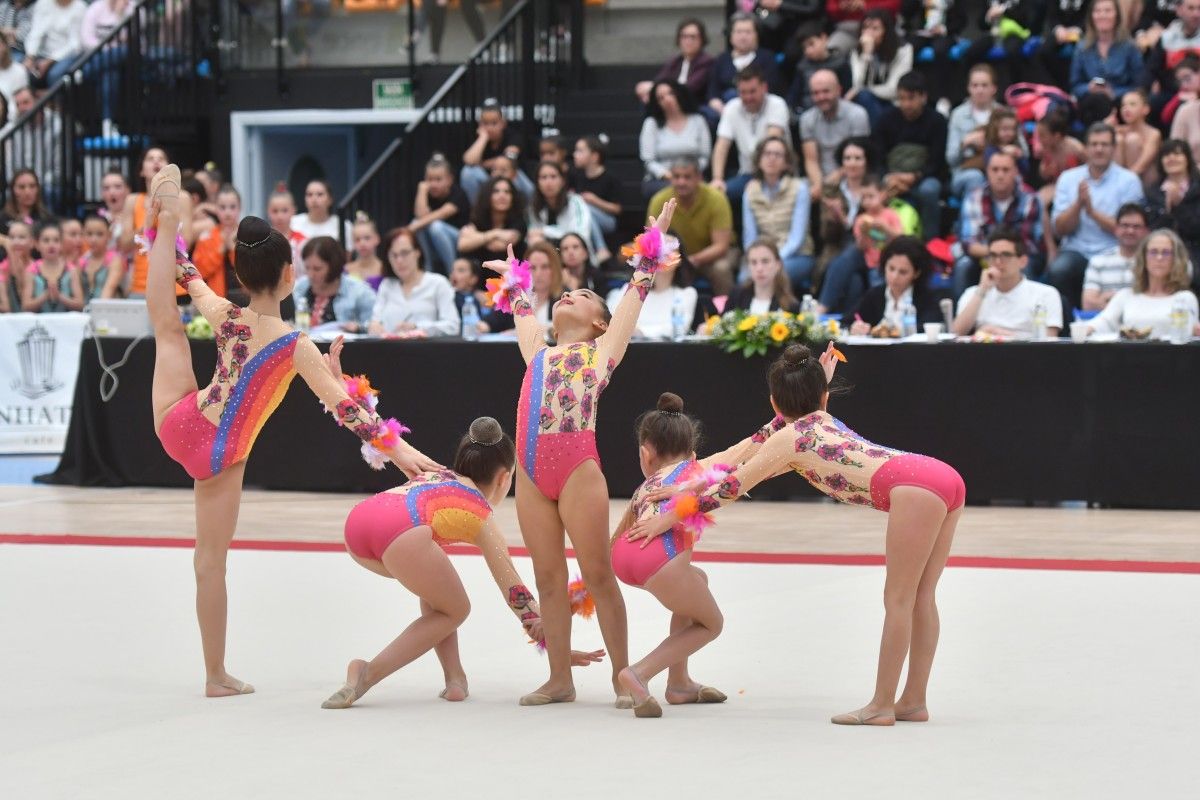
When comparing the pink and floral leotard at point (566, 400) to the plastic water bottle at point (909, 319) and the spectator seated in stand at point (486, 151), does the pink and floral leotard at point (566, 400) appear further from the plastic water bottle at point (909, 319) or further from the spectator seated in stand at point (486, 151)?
the spectator seated in stand at point (486, 151)

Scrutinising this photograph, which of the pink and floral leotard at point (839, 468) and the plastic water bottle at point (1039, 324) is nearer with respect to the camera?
the pink and floral leotard at point (839, 468)

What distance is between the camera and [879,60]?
12.5m

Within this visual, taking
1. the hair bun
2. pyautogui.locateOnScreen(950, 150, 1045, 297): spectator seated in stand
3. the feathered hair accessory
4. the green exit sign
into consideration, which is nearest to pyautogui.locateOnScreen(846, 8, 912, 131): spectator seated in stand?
pyautogui.locateOnScreen(950, 150, 1045, 297): spectator seated in stand

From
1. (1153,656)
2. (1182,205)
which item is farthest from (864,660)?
(1182,205)

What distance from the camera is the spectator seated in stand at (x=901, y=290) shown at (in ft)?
32.3

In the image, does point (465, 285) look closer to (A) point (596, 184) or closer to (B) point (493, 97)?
(A) point (596, 184)

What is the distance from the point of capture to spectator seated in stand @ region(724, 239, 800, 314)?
33.1 ft

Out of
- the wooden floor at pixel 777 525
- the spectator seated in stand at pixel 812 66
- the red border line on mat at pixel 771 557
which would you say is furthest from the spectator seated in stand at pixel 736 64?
the red border line on mat at pixel 771 557

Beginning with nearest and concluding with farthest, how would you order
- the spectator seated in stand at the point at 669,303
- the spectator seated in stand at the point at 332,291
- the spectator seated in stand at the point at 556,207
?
the spectator seated in stand at the point at 669,303
the spectator seated in stand at the point at 332,291
the spectator seated in stand at the point at 556,207

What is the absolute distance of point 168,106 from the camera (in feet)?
50.6

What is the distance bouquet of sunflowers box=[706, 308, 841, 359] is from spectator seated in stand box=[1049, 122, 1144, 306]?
2163 millimetres

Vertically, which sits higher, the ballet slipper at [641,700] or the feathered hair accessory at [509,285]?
the feathered hair accessory at [509,285]

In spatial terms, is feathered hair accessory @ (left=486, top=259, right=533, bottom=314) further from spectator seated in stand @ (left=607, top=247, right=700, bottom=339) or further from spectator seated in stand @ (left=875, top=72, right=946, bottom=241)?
spectator seated in stand @ (left=875, top=72, right=946, bottom=241)

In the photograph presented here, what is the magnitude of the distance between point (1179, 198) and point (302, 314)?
18.3 feet
